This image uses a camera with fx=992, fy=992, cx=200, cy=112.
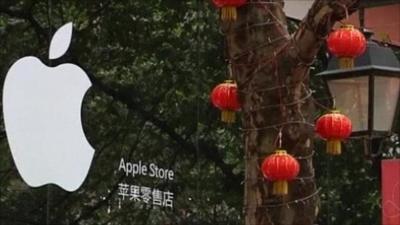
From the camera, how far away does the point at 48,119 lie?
8.12m

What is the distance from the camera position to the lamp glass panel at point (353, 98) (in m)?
6.05

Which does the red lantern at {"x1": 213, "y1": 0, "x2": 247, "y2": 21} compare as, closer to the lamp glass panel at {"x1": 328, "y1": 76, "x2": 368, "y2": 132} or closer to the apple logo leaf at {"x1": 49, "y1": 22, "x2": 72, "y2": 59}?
the lamp glass panel at {"x1": 328, "y1": 76, "x2": 368, "y2": 132}

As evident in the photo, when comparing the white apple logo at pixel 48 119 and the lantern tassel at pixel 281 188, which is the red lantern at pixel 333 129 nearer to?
the lantern tassel at pixel 281 188

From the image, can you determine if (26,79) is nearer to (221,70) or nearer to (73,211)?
(73,211)

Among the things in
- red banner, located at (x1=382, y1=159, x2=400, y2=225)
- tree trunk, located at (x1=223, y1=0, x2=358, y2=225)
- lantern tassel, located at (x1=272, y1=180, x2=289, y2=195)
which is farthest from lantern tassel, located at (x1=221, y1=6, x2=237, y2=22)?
red banner, located at (x1=382, y1=159, x2=400, y2=225)

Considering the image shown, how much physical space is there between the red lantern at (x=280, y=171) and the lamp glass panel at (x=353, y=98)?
5.29 feet

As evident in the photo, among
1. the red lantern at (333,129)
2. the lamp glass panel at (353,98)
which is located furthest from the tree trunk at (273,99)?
the lamp glass panel at (353,98)

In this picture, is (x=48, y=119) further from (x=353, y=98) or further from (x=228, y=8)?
(x=228, y=8)

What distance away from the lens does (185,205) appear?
9016mm

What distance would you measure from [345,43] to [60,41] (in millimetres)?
3809

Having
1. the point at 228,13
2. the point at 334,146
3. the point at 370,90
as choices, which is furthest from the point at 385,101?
the point at 228,13

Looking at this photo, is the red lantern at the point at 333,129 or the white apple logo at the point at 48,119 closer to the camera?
the red lantern at the point at 333,129

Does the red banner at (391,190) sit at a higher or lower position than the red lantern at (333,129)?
lower

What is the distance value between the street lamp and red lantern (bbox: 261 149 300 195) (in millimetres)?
1613
